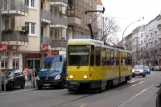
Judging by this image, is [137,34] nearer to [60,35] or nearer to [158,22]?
[158,22]

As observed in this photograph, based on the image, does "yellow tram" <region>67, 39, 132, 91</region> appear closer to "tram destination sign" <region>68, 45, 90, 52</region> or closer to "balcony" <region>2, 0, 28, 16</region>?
"tram destination sign" <region>68, 45, 90, 52</region>

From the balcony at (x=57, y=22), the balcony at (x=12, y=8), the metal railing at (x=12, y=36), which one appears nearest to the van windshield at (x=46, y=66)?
the metal railing at (x=12, y=36)

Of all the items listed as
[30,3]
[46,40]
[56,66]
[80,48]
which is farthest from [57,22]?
[80,48]

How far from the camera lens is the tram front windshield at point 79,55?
2408 cm

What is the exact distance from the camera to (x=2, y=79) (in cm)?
2927

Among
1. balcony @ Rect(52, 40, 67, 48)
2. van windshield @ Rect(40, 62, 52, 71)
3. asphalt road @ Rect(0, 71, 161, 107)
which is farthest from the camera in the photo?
balcony @ Rect(52, 40, 67, 48)

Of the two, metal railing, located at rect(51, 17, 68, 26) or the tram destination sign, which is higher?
metal railing, located at rect(51, 17, 68, 26)

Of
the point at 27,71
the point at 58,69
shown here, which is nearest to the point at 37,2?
the point at 27,71

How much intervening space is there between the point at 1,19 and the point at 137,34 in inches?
6351

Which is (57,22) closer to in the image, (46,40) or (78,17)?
(46,40)

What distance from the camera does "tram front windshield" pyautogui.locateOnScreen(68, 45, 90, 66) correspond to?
79.0 feet

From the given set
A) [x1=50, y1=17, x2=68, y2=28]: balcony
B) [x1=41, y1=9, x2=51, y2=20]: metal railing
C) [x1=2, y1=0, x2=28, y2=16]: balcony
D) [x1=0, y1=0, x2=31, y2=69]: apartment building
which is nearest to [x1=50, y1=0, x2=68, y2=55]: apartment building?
[x1=50, y1=17, x2=68, y2=28]: balcony

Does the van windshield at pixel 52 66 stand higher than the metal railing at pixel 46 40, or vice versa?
the metal railing at pixel 46 40

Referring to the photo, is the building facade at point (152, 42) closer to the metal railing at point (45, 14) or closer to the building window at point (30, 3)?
the metal railing at point (45, 14)
